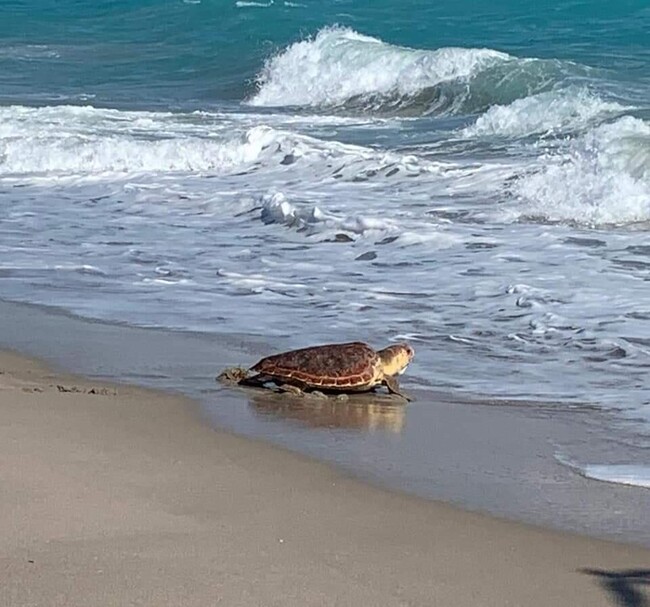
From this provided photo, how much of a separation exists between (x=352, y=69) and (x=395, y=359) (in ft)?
57.9

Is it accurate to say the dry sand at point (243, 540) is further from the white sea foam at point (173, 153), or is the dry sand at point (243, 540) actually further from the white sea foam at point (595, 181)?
the white sea foam at point (173, 153)

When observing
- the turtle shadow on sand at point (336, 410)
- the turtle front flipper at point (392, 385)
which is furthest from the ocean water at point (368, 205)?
the turtle shadow on sand at point (336, 410)

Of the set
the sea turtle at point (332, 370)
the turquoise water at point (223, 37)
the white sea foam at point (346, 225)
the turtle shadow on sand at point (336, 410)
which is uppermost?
the turquoise water at point (223, 37)

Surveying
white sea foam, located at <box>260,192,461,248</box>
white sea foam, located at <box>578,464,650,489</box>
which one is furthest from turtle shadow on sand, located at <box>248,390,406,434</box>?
white sea foam, located at <box>260,192,461,248</box>

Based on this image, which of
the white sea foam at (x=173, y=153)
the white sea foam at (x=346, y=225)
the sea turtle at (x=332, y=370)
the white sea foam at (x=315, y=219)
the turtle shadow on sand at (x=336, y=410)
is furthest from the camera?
the white sea foam at (x=173, y=153)

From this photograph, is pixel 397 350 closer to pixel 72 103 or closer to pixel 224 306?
pixel 224 306

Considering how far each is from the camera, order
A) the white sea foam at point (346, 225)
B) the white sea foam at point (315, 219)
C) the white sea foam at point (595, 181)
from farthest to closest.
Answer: the white sea foam at point (595, 181) < the white sea foam at point (315, 219) < the white sea foam at point (346, 225)

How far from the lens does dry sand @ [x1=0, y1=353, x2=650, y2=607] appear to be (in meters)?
3.08

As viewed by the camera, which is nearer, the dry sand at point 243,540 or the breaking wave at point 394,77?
the dry sand at point 243,540

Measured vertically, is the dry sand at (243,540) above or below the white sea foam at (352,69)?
below

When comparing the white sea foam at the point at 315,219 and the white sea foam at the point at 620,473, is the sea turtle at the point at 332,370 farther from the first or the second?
the white sea foam at the point at 315,219

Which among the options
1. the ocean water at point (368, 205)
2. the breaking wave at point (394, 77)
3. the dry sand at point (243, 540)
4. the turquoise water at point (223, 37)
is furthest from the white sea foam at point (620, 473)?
the turquoise water at point (223, 37)

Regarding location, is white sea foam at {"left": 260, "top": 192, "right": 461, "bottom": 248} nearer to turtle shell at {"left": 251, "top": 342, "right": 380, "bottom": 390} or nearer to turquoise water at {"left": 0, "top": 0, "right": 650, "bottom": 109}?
turtle shell at {"left": 251, "top": 342, "right": 380, "bottom": 390}

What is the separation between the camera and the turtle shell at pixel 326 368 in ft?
17.9
